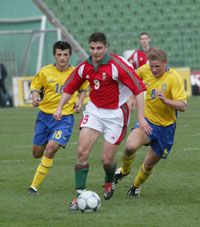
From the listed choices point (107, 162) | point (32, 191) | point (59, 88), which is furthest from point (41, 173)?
point (59, 88)

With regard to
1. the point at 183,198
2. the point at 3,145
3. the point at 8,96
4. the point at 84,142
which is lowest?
the point at 8,96

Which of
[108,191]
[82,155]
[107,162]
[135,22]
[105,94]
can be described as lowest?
[135,22]

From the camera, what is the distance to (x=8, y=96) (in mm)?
28594

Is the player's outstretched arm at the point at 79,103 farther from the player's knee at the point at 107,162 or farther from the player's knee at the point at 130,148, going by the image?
the player's knee at the point at 107,162

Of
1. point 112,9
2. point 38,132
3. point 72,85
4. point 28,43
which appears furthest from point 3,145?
point 112,9

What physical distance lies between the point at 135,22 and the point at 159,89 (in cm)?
2526

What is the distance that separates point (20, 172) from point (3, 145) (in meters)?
4.04

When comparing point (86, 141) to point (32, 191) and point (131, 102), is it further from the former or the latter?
point (32, 191)

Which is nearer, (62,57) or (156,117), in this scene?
(156,117)

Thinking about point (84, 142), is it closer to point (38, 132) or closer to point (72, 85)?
point (72, 85)

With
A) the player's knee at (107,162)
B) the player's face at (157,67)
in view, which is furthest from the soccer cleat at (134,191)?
the player's face at (157,67)

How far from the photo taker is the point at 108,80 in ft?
30.7

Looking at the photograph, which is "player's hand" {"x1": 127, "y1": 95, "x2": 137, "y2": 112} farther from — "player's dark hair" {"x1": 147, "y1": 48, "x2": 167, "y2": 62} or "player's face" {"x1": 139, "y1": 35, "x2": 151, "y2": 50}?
"player's face" {"x1": 139, "y1": 35, "x2": 151, "y2": 50}

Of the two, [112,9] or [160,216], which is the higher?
[160,216]
